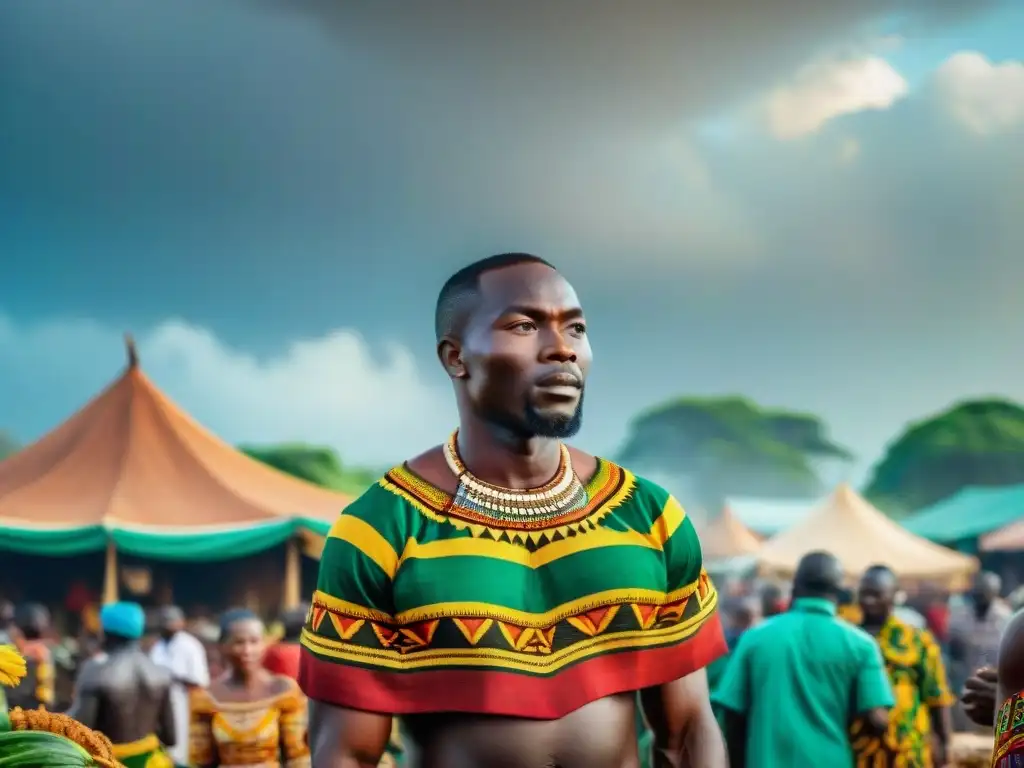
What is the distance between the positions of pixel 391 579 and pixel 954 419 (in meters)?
52.5

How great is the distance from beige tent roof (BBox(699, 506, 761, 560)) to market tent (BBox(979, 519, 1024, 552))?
439cm

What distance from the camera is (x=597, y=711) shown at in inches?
104

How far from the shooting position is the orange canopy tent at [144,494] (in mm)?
18156

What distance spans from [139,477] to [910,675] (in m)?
14.5

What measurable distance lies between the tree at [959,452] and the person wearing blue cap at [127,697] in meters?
47.5

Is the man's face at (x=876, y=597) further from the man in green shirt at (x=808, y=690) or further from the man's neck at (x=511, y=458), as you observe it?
the man's neck at (x=511, y=458)

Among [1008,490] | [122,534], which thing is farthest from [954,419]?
[122,534]

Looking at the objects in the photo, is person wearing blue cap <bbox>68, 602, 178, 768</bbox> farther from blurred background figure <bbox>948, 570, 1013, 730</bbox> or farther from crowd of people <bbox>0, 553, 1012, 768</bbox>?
blurred background figure <bbox>948, 570, 1013, 730</bbox>

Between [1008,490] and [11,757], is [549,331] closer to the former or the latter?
[11,757]

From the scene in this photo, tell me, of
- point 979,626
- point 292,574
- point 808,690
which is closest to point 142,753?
point 808,690

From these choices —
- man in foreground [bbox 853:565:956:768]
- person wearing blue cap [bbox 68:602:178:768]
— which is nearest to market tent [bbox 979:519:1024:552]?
man in foreground [bbox 853:565:956:768]

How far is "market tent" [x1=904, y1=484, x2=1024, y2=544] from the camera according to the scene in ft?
87.1

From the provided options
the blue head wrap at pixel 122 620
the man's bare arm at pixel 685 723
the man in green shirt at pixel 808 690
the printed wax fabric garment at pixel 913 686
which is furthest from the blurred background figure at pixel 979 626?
the man's bare arm at pixel 685 723

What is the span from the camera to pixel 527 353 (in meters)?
2.70
